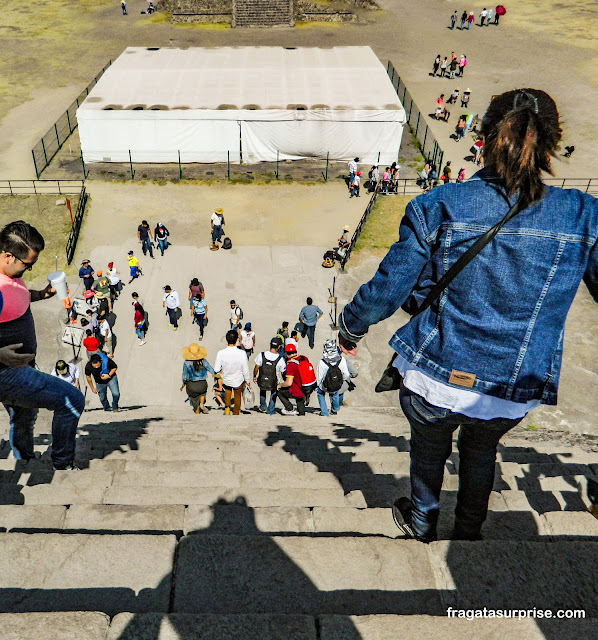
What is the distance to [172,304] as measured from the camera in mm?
13711

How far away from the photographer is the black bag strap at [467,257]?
270cm

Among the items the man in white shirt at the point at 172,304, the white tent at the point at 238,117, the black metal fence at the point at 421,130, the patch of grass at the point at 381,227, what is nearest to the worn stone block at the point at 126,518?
the man in white shirt at the point at 172,304

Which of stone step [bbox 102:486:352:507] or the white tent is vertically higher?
stone step [bbox 102:486:352:507]

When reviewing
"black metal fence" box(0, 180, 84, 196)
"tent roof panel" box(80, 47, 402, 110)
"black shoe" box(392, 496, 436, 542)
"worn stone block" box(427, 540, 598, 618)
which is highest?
"worn stone block" box(427, 540, 598, 618)

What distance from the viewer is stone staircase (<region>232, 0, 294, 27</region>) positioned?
38344 millimetres

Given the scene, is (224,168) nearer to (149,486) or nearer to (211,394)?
(211,394)

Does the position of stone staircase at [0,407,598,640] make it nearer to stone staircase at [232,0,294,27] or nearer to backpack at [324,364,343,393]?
backpack at [324,364,343,393]

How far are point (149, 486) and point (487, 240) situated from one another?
363 cm

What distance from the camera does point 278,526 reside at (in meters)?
3.96

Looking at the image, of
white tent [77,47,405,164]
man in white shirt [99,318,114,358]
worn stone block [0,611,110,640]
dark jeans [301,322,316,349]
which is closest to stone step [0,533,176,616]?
worn stone block [0,611,110,640]

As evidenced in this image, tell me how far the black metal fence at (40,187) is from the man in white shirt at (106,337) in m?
9.29

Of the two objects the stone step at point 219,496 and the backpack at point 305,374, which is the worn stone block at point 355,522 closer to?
the stone step at point 219,496

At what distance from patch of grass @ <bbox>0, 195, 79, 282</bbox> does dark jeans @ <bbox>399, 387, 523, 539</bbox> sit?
49.1 feet

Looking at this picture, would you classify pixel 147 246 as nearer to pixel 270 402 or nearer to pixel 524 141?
pixel 270 402
